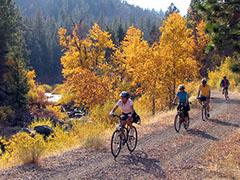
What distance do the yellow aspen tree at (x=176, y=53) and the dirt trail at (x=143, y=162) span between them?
18.0m

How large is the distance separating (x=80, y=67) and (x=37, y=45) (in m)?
69.9

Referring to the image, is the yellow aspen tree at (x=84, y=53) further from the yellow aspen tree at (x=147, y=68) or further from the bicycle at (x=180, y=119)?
the bicycle at (x=180, y=119)

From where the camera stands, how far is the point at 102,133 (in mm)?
17547

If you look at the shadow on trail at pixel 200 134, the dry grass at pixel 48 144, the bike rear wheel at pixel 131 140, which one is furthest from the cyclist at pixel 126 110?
the shadow on trail at pixel 200 134

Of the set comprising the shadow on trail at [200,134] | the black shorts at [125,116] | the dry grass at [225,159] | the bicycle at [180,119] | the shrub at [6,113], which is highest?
the black shorts at [125,116]

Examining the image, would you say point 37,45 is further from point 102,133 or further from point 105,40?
point 102,133

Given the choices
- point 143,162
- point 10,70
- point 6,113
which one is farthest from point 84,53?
point 143,162

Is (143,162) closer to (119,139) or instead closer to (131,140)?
(119,139)

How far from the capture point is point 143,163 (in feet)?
44.2

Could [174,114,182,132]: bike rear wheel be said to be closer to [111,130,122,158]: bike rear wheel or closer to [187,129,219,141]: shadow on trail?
[187,129,219,141]: shadow on trail

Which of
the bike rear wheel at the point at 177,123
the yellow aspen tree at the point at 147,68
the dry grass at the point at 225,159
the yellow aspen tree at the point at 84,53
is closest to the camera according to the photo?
the dry grass at the point at 225,159

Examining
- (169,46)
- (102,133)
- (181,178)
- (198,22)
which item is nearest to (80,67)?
(169,46)

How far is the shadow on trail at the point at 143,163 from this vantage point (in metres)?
12.6

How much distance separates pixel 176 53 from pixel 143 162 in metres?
23.8
